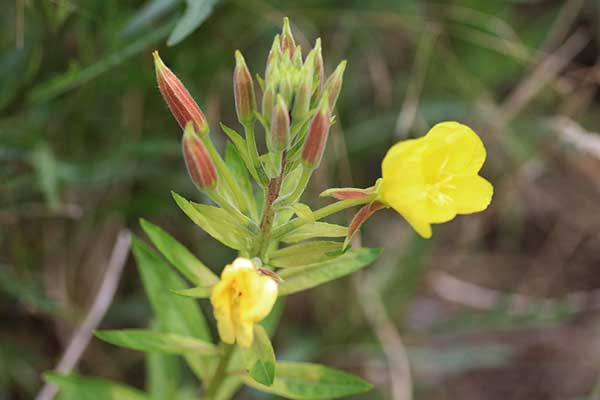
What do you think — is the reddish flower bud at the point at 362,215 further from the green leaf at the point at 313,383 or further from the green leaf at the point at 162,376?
the green leaf at the point at 162,376

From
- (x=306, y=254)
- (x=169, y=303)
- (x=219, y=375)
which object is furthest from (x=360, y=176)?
(x=306, y=254)

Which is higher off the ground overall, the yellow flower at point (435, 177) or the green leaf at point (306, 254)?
the yellow flower at point (435, 177)

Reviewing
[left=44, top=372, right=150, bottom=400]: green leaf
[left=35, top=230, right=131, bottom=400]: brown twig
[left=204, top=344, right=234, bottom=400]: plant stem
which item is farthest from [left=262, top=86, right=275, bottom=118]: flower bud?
[left=35, top=230, right=131, bottom=400]: brown twig

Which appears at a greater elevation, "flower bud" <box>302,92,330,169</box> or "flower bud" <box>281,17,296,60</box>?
"flower bud" <box>281,17,296,60</box>

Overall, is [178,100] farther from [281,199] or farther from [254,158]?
[281,199]

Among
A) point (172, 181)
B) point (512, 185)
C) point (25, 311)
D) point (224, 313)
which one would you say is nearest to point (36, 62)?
point (172, 181)

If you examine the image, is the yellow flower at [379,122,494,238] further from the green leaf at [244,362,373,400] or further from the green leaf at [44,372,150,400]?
the green leaf at [44,372,150,400]

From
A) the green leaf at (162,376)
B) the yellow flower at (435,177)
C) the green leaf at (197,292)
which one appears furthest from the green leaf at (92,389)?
the yellow flower at (435,177)
